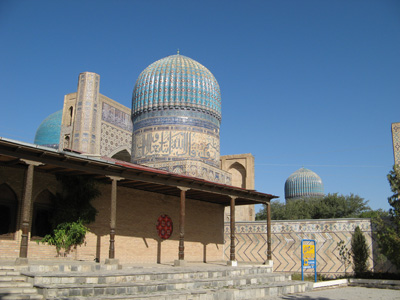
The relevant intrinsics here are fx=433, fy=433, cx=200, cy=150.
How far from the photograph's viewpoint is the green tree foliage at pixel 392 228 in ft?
47.5

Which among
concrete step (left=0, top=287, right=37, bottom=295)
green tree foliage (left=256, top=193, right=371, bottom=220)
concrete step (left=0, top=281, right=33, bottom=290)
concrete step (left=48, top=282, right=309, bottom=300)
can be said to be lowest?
concrete step (left=48, top=282, right=309, bottom=300)

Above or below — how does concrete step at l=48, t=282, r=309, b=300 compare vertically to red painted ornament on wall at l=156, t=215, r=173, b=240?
below

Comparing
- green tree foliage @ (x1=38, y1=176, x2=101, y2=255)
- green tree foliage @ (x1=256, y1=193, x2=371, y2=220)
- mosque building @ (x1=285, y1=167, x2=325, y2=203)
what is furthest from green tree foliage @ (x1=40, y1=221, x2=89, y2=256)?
mosque building @ (x1=285, y1=167, x2=325, y2=203)

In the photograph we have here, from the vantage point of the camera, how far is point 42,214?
11836 mm

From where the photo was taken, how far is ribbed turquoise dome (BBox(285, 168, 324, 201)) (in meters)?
48.1

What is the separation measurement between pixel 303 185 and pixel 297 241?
31.7 m

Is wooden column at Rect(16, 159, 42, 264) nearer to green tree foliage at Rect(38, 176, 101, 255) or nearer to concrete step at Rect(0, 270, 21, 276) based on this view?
concrete step at Rect(0, 270, 21, 276)

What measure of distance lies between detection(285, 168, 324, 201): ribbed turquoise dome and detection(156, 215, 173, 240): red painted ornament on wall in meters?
34.5

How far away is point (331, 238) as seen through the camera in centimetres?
1705

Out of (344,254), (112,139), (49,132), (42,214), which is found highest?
(49,132)

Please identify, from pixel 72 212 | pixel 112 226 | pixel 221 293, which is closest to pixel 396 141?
pixel 221 293

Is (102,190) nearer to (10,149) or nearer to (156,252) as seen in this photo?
(156,252)

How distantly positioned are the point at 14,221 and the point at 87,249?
2.47 meters

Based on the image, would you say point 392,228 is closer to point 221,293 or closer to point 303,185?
point 221,293
